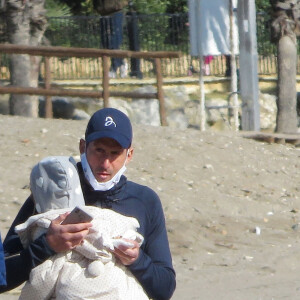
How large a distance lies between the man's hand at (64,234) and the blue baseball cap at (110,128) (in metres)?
0.33

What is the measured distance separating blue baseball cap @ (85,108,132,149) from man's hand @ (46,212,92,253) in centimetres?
33

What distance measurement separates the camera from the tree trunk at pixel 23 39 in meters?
13.9

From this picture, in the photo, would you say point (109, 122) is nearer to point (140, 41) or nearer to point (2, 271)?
point (2, 271)

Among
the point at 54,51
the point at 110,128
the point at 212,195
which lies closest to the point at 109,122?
the point at 110,128

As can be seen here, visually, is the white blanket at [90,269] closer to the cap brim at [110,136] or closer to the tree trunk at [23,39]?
the cap brim at [110,136]

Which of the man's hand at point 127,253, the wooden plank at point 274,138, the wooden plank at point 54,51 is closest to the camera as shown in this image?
the man's hand at point 127,253

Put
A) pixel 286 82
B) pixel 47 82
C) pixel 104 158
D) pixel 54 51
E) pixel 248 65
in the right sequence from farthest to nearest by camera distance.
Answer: pixel 286 82 < pixel 248 65 < pixel 47 82 < pixel 54 51 < pixel 104 158

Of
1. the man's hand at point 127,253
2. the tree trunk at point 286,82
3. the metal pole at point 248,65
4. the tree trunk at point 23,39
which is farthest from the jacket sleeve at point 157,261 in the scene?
the tree trunk at point 286,82

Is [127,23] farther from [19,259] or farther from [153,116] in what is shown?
[19,259]

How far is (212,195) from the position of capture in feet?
34.5

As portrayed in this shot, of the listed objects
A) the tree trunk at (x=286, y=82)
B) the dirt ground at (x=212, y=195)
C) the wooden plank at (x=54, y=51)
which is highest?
the wooden plank at (x=54, y=51)

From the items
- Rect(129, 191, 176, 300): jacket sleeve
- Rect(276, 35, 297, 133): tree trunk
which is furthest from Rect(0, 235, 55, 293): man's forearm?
Rect(276, 35, 297, 133): tree trunk

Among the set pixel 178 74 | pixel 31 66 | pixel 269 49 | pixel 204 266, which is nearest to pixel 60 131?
pixel 31 66

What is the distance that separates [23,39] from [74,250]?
11365 millimetres
